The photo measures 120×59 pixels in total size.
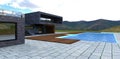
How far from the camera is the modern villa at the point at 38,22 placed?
77.6 ft

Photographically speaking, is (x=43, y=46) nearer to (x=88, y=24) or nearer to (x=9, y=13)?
(x=9, y=13)

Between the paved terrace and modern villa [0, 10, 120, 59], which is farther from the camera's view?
modern villa [0, 10, 120, 59]

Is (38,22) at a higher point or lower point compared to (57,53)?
higher

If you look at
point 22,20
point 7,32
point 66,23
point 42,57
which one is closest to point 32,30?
point 7,32

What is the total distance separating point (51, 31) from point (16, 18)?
20.1 metres

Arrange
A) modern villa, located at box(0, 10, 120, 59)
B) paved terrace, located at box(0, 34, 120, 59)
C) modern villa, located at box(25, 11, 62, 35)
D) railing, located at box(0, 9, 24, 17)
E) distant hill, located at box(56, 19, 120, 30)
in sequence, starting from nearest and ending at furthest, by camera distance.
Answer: paved terrace, located at box(0, 34, 120, 59)
modern villa, located at box(0, 10, 120, 59)
railing, located at box(0, 9, 24, 17)
modern villa, located at box(25, 11, 62, 35)
distant hill, located at box(56, 19, 120, 30)

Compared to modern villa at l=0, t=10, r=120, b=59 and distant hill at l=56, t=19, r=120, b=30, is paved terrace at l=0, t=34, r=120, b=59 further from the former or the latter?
distant hill at l=56, t=19, r=120, b=30

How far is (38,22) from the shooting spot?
2342 cm

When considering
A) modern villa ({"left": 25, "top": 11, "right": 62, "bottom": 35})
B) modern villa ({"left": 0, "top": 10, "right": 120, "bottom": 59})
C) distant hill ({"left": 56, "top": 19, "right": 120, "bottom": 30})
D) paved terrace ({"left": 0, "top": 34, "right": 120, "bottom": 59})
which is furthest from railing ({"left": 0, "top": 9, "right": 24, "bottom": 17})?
distant hill ({"left": 56, "top": 19, "right": 120, "bottom": 30})

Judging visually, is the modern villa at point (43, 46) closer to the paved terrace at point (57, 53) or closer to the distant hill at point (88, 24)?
the paved terrace at point (57, 53)

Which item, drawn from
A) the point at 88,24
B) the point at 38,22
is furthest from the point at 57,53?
the point at 88,24

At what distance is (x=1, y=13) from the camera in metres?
10.2

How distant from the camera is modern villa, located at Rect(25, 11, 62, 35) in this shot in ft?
77.6

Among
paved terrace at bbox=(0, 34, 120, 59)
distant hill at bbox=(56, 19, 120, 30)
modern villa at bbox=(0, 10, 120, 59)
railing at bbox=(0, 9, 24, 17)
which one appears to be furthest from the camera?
distant hill at bbox=(56, 19, 120, 30)
